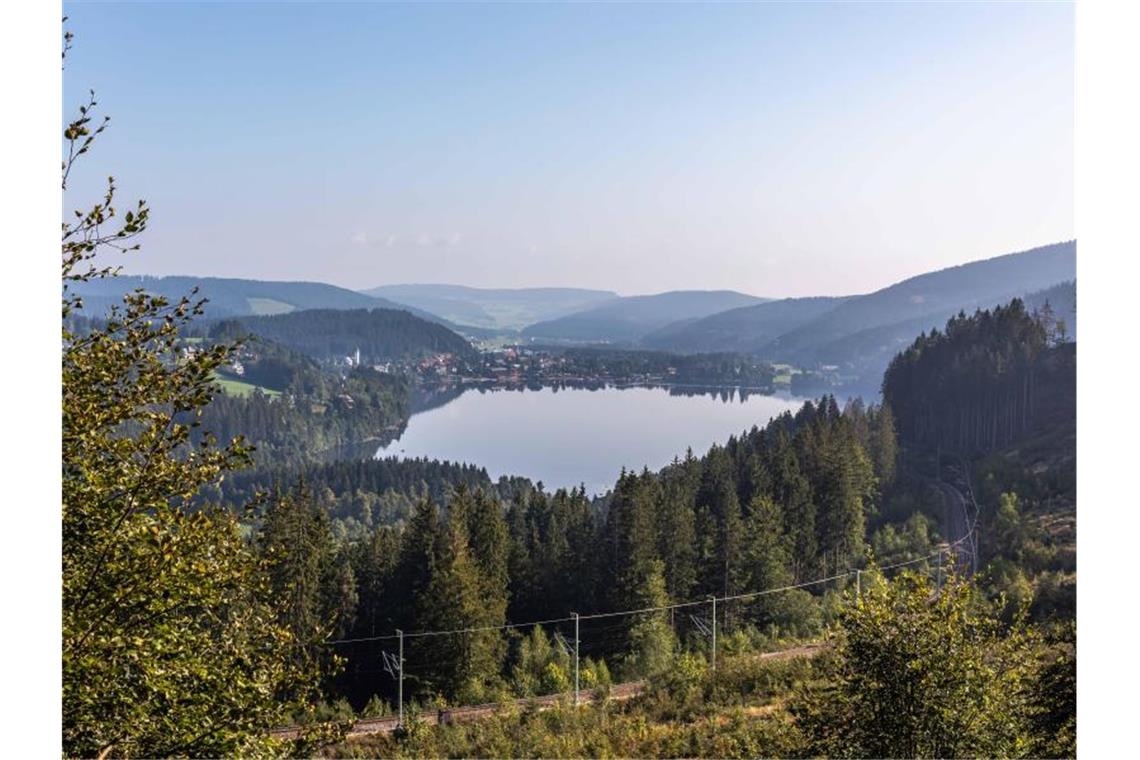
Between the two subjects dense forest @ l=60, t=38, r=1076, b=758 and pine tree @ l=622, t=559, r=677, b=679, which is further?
pine tree @ l=622, t=559, r=677, b=679

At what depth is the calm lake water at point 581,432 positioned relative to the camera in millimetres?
115588

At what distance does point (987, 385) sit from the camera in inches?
2576

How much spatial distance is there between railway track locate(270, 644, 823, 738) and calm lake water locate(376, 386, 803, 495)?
6689 cm

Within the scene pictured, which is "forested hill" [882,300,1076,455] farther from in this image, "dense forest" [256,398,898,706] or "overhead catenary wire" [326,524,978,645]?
"overhead catenary wire" [326,524,978,645]

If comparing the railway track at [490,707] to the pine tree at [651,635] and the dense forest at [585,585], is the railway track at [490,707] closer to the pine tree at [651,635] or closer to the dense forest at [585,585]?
the dense forest at [585,585]

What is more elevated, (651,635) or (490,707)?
(651,635)

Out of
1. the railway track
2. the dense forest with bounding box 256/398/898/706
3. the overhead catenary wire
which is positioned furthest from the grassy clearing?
the railway track

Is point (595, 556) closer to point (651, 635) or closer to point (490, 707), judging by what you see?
point (651, 635)

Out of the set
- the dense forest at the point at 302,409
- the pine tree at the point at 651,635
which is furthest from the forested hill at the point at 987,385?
the dense forest at the point at 302,409

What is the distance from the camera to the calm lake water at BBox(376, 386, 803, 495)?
4551 inches

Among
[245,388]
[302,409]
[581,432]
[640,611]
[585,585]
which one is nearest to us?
[640,611]

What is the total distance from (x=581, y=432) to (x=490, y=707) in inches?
4716

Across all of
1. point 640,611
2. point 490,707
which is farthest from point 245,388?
point 490,707

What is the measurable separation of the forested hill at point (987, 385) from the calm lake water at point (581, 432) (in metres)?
35.7
